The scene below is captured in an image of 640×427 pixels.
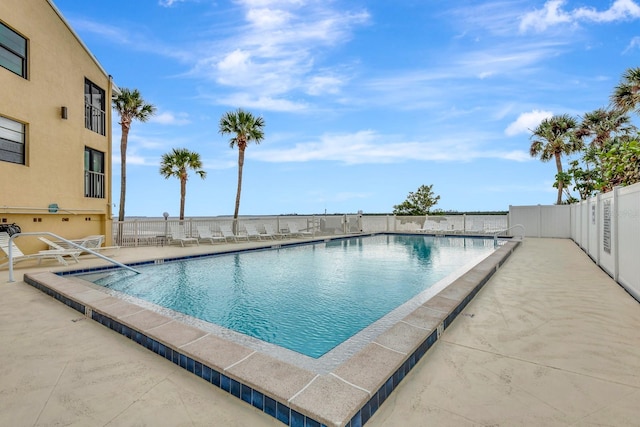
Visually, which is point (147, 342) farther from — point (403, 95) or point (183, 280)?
point (403, 95)

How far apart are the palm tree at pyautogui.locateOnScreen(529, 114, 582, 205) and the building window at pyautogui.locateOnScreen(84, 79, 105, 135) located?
23191 millimetres

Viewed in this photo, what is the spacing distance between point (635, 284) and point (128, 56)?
16.5m

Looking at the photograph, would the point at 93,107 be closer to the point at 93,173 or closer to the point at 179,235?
the point at 93,173

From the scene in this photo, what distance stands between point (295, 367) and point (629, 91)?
17957 millimetres

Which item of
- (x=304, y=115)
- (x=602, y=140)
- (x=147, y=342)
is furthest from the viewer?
(x=304, y=115)

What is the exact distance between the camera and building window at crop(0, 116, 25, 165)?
7.41 meters

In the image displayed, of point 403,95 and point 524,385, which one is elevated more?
point 403,95

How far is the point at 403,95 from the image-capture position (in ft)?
46.4

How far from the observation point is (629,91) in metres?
13.0

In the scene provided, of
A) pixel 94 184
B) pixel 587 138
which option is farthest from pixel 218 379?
pixel 587 138

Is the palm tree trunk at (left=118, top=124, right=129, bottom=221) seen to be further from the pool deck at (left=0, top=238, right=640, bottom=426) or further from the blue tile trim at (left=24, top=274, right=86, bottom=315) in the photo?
the pool deck at (left=0, top=238, right=640, bottom=426)

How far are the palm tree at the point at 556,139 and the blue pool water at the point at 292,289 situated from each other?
15.2 meters

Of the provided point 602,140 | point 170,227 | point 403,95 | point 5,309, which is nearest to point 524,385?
point 5,309

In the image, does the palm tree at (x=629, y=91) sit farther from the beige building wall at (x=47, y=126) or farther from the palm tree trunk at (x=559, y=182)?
the beige building wall at (x=47, y=126)
